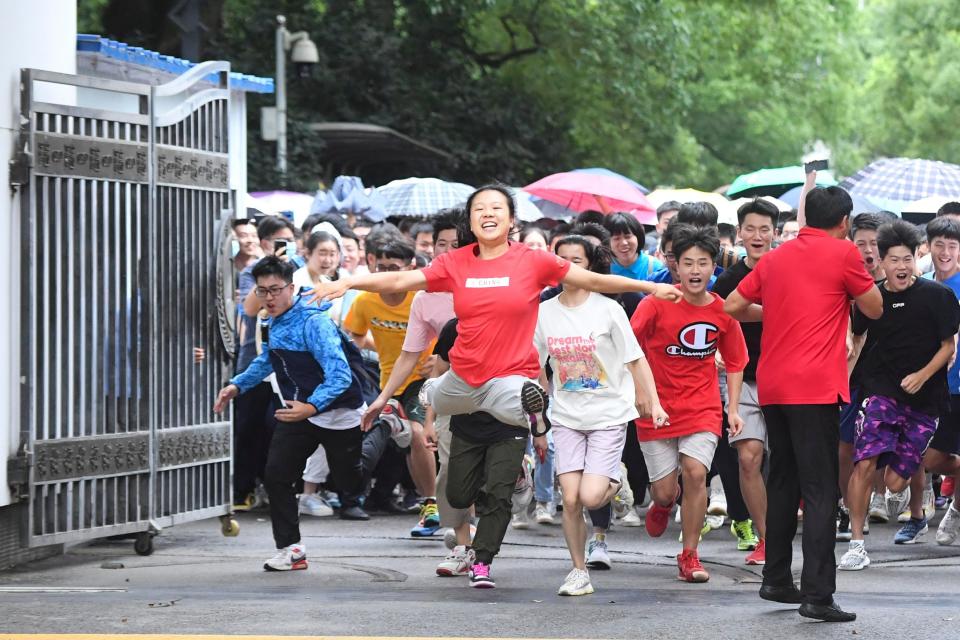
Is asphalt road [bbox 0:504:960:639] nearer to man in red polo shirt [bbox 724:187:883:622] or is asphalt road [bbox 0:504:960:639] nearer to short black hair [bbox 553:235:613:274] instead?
man in red polo shirt [bbox 724:187:883:622]

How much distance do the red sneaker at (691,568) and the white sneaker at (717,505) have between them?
2.74 m

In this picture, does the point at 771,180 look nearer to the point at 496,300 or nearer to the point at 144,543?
the point at 144,543

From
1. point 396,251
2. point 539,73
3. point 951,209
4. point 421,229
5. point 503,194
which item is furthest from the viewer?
point 539,73

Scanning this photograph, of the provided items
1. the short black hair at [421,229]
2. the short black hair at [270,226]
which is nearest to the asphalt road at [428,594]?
the short black hair at [270,226]

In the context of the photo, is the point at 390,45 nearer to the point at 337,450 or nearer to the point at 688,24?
the point at 688,24

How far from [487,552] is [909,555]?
3036 millimetres

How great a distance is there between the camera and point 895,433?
10469 mm

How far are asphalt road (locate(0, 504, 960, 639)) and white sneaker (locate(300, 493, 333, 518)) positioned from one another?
1363 millimetres

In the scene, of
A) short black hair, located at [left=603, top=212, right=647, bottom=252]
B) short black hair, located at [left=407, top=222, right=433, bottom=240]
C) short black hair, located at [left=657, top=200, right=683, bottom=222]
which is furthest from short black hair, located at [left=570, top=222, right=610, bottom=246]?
short black hair, located at [left=657, top=200, right=683, bottom=222]

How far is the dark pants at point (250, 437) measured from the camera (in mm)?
13258

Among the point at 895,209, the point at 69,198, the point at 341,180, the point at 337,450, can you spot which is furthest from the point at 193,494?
the point at 895,209

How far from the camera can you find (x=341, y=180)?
773 inches

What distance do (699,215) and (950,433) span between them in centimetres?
212

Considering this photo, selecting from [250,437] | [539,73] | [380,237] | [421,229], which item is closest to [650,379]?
[380,237]
